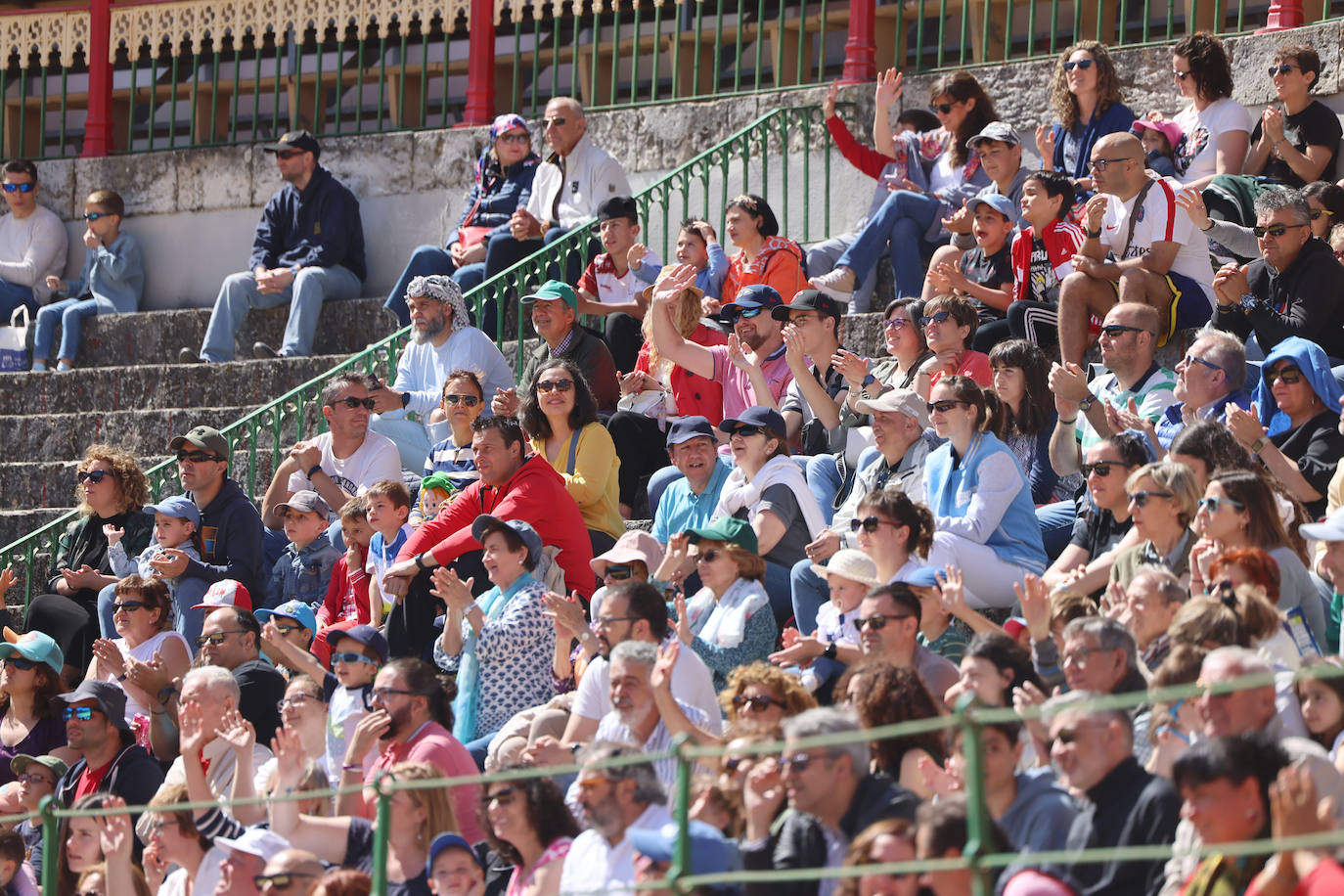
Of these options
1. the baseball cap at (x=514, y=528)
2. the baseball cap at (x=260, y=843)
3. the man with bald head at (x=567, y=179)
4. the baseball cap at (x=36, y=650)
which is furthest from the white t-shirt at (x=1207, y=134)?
the baseball cap at (x=260, y=843)

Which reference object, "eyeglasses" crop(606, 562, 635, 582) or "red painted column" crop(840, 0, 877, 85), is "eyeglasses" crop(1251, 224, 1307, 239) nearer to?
"eyeglasses" crop(606, 562, 635, 582)

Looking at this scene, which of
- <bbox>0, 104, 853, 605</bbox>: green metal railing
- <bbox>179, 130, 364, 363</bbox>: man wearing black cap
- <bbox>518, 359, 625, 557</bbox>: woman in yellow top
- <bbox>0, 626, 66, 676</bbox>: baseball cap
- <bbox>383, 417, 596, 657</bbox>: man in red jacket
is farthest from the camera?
<bbox>179, 130, 364, 363</bbox>: man wearing black cap

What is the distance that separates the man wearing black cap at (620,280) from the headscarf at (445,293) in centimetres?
71

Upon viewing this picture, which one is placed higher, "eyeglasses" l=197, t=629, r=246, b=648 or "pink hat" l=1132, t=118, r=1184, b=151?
"pink hat" l=1132, t=118, r=1184, b=151

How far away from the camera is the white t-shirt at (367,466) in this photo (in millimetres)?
11078

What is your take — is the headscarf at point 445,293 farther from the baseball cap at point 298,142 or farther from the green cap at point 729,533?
the green cap at point 729,533

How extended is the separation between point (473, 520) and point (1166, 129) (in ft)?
15.6

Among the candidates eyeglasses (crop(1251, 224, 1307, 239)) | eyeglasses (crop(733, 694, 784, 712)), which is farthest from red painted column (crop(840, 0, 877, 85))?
eyeglasses (crop(733, 694, 784, 712))

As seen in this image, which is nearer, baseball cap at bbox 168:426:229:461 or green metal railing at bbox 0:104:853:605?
baseball cap at bbox 168:426:229:461

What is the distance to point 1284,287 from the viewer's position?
9750mm

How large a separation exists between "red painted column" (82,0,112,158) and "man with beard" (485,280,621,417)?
6.65m

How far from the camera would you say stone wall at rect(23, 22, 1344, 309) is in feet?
44.6

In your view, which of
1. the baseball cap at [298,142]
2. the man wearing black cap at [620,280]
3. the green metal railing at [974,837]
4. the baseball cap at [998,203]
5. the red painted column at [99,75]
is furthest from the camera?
the red painted column at [99,75]

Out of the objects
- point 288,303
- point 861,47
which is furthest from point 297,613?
point 861,47
